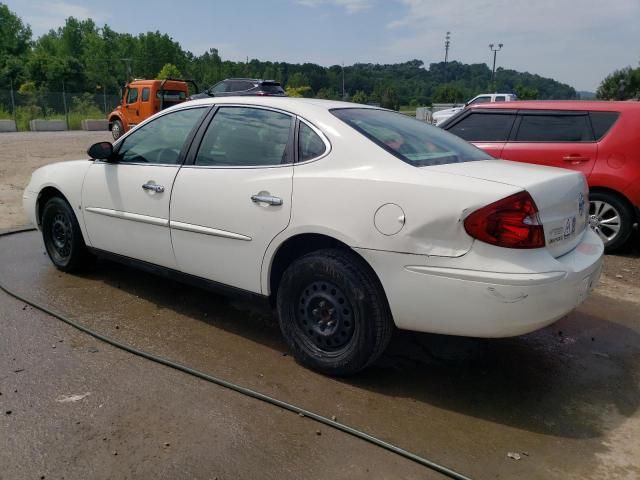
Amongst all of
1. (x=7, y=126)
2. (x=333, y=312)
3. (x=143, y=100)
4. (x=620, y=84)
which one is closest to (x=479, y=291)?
(x=333, y=312)

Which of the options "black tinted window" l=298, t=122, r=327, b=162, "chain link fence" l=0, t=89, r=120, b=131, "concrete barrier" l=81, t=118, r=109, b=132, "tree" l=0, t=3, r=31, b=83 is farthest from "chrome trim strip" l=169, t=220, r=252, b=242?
"tree" l=0, t=3, r=31, b=83

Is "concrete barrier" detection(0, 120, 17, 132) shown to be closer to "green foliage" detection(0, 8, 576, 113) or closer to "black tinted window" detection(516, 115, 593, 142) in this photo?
"green foliage" detection(0, 8, 576, 113)

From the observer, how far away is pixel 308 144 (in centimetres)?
330

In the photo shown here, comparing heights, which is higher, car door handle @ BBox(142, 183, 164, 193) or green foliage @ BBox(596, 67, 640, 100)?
green foliage @ BBox(596, 67, 640, 100)

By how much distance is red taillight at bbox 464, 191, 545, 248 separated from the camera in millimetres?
2637

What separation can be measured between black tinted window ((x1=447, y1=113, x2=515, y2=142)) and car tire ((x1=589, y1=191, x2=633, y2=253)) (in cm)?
127

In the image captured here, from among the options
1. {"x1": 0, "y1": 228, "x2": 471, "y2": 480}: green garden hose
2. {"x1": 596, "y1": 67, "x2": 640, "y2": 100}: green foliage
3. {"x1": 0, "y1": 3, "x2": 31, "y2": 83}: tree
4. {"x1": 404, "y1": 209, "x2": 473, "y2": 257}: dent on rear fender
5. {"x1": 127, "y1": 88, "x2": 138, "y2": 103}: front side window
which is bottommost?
{"x1": 0, "y1": 228, "x2": 471, "y2": 480}: green garden hose

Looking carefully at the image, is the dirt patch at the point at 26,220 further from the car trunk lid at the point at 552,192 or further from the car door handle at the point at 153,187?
the car door handle at the point at 153,187

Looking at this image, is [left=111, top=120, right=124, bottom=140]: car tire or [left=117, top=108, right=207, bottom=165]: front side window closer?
[left=117, top=108, right=207, bottom=165]: front side window

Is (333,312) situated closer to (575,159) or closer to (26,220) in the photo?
(575,159)

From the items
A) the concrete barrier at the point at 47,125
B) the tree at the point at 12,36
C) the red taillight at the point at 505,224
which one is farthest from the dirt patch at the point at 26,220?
the tree at the point at 12,36

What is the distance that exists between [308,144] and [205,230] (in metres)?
0.91

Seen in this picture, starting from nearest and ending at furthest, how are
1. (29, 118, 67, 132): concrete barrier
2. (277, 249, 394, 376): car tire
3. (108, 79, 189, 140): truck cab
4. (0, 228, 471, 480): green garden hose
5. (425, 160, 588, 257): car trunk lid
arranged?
1. (0, 228, 471, 480): green garden hose
2. (425, 160, 588, 257): car trunk lid
3. (277, 249, 394, 376): car tire
4. (108, 79, 189, 140): truck cab
5. (29, 118, 67, 132): concrete barrier

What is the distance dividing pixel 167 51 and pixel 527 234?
259 feet
